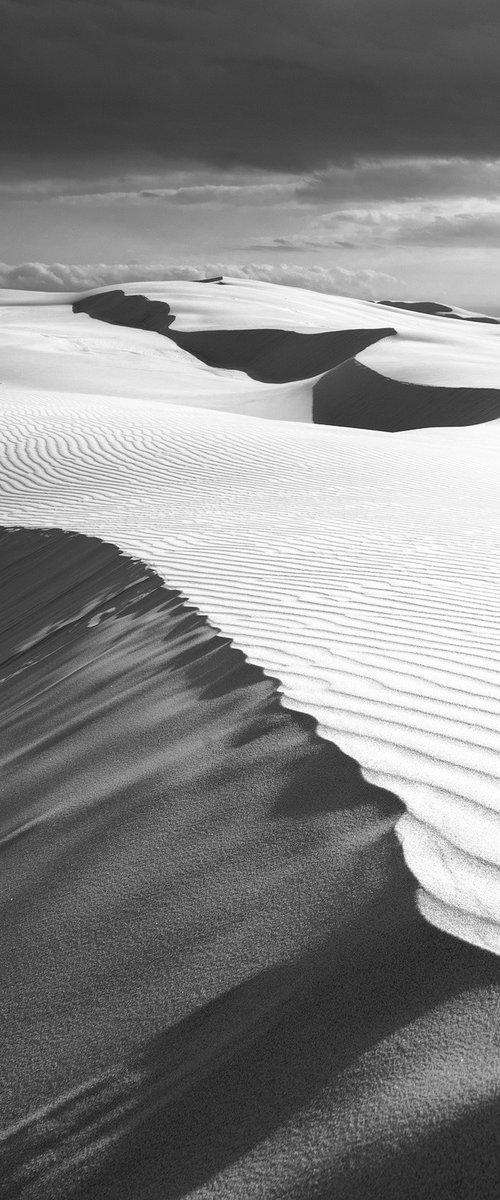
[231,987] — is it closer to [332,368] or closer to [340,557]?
[340,557]

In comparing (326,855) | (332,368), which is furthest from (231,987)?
(332,368)

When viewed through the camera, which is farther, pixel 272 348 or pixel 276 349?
pixel 272 348

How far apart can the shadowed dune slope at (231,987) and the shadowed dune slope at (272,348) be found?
32.3 meters

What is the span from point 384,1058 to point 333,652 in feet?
7.46

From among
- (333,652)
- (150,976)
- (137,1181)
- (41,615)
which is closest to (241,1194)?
(137,1181)

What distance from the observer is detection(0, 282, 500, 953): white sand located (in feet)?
7.80

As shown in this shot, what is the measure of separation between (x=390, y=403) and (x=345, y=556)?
65.6 feet

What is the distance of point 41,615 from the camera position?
665 centimetres

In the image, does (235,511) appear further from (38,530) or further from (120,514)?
(38,530)

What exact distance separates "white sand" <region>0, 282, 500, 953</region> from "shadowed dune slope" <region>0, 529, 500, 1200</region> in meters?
0.13

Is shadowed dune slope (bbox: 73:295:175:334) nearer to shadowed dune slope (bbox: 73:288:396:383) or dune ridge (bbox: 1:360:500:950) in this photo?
shadowed dune slope (bbox: 73:288:396:383)

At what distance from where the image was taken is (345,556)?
6.25 metres

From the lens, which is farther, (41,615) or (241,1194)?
(41,615)

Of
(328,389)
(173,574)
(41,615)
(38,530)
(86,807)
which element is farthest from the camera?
(328,389)
